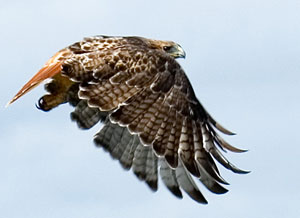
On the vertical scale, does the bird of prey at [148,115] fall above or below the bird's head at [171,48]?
below

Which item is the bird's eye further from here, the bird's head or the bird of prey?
the bird of prey

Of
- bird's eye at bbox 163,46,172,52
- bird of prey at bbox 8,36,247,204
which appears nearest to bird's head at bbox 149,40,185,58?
bird's eye at bbox 163,46,172,52

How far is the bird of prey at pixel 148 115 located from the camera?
16031mm

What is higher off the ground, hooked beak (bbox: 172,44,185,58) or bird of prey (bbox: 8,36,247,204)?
hooked beak (bbox: 172,44,185,58)

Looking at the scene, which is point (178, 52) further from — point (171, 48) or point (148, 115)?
point (148, 115)

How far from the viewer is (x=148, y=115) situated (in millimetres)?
16078

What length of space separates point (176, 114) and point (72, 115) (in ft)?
5.24

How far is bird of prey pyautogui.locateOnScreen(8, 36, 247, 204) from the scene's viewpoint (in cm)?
1603

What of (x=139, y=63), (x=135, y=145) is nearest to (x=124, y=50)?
(x=139, y=63)

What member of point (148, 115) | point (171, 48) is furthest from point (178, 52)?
point (148, 115)

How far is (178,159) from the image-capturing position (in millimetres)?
16141

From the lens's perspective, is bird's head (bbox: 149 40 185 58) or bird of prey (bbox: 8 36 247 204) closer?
bird of prey (bbox: 8 36 247 204)

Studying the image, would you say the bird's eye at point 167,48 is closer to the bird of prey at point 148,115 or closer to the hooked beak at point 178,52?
the hooked beak at point 178,52

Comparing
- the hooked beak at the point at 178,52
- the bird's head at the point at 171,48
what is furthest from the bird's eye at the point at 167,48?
the hooked beak at the point at 178,52
